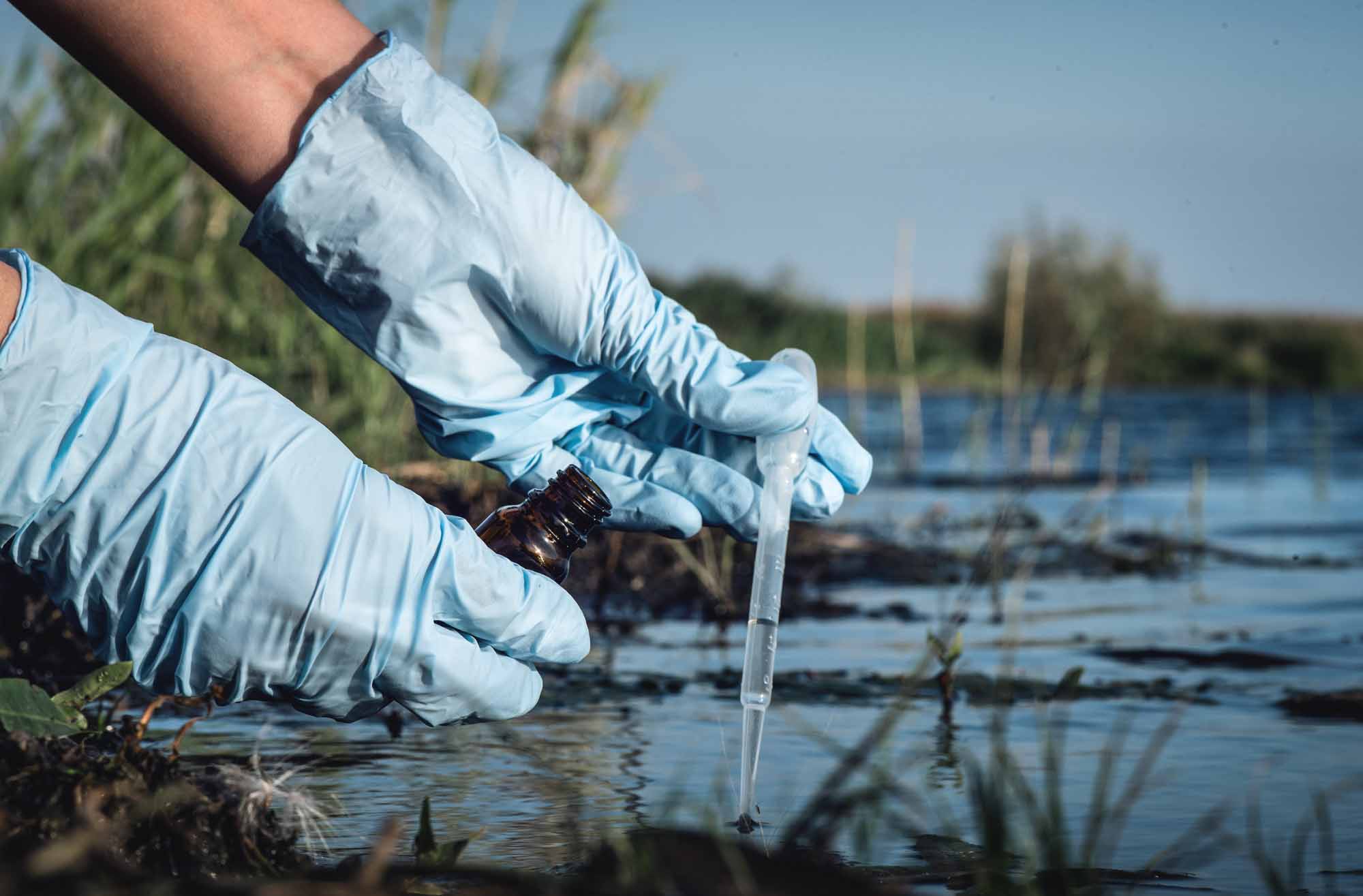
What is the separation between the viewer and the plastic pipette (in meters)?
2.09

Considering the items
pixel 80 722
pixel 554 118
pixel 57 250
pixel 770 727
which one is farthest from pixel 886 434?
pixel 80 722

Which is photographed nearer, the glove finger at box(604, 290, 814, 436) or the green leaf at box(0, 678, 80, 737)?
the green leaf at box(0, 678, 80, 737)

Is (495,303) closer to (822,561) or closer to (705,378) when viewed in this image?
(705,378)

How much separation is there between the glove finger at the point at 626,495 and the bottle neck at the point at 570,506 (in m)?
0.17

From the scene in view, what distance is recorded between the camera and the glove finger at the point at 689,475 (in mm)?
2332

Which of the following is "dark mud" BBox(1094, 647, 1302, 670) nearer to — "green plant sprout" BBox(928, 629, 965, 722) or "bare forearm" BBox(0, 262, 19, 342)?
"green plant sprout" BBox(928, 629, 965, 722)

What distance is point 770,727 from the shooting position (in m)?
2.72

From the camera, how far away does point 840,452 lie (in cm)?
243

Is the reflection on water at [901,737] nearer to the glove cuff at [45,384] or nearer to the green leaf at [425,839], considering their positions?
the green leaf at [425,839]

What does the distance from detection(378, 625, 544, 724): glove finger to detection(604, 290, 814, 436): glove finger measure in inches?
20.1

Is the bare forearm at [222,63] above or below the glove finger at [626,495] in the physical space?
above

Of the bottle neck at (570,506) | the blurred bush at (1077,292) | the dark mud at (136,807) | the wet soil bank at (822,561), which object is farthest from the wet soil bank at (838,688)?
the blurred bush at (1077,292)

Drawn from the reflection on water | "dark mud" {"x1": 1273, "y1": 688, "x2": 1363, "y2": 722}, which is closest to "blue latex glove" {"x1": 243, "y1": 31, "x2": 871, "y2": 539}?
the reflection on water

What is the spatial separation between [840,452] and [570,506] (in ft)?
1.93
